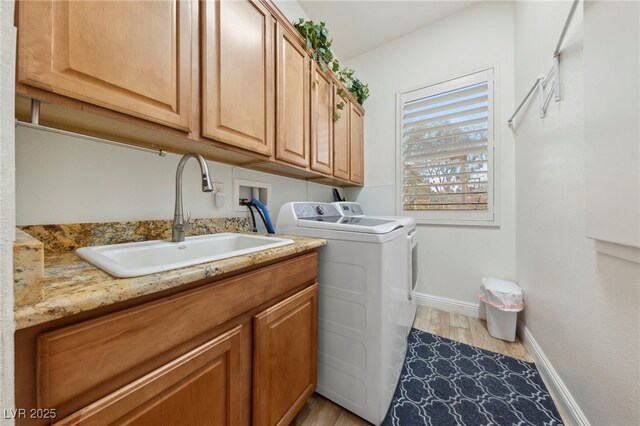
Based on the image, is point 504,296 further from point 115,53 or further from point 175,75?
point 115,53

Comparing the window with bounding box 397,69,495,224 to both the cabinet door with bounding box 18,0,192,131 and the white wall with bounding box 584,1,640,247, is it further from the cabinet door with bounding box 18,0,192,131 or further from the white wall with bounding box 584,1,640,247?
the cabinet door with bounding box 18,0,192,131

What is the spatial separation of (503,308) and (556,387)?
21.9 inches

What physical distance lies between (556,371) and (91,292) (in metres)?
2.06

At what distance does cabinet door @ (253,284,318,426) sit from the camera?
0.81 meters

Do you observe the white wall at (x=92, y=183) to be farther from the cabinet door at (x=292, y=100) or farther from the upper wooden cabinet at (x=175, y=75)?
the cabinet door at (x=292, y=100)

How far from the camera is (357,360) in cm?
112

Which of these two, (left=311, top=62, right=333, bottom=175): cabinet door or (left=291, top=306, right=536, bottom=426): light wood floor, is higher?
(left=311, top=62, right=333, bottom=175): cabinet door

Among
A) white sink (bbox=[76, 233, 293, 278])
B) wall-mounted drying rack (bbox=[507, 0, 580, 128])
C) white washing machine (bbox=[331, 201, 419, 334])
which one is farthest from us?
white washing machine (bbox=[331, 201, 419, 334])

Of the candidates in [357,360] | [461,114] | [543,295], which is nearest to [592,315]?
[543,295]

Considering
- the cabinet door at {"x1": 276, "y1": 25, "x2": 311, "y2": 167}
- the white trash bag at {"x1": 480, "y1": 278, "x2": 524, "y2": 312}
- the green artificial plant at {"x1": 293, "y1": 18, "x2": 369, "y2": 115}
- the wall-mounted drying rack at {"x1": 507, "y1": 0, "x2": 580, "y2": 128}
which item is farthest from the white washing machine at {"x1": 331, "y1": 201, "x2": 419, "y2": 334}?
the wall-mounted drying rack at {"x1": 507, "y1": 0, "x2": 580, "y2": 128}

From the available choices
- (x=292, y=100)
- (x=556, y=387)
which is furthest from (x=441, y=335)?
(x=292, y=100)

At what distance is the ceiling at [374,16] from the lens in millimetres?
2051

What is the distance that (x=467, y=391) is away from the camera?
1273mm

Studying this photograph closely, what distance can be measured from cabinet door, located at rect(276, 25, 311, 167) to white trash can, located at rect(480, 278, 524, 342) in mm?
1781
